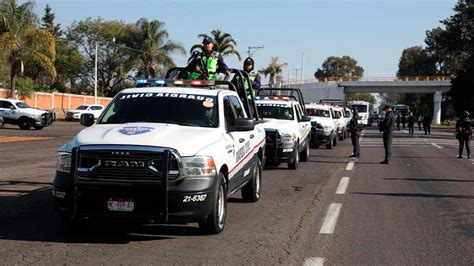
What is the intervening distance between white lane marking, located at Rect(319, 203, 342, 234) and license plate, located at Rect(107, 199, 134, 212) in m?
2.59

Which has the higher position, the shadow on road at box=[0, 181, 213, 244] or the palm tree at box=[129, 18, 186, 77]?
the palm tree at box=[129, 18, 186, 77]

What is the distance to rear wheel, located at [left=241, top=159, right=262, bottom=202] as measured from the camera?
33.5 ft

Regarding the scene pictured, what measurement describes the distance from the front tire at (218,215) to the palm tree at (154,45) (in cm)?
5562

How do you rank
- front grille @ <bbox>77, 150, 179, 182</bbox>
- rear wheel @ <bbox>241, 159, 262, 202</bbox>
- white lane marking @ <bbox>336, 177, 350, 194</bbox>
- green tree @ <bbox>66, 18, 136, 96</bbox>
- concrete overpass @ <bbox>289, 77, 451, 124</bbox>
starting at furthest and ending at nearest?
concrete overpass @ <bbox>289, 77, 451, 124</bbox>
green tree @ <bbox>66, 18, 136, 96</bbox>
white lane marking @ <bbox>336, 177, 350, 194</bbox>
rear wheel @ <bbox>241, 159, 262, 202</bbox>
front grille @ <bbox>77, 150, 179, 182</bbox>

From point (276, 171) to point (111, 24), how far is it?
2687 inches

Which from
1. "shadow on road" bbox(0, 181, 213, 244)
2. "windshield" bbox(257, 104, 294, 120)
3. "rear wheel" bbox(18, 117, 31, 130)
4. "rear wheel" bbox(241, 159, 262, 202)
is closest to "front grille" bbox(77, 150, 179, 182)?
"shadow on road" bbox(0, 181, 213, 244)

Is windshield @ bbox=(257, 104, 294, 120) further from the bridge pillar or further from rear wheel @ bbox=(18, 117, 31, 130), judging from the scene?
the bridge pillar

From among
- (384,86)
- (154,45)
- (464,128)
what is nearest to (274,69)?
(384,86)

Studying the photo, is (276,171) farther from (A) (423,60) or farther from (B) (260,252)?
(A) (423,60)

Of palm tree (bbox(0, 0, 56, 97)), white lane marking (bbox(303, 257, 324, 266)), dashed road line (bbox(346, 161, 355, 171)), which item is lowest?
dashed road line (bbox(346, 161, 355, 171))

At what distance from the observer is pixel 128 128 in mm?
7543

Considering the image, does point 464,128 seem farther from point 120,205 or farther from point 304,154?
point 120,205

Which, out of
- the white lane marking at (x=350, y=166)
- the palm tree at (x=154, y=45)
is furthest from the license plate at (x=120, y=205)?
the palm tree at (x=154, y=45)

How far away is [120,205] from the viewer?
6855 millimetres
